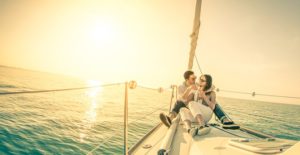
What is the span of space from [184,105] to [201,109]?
3.69 feet

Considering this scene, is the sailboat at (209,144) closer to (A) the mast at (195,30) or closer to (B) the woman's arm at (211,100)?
(B) the woman's arm at (211,100)

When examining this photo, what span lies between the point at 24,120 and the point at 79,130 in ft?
14.2

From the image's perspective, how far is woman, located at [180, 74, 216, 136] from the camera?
3871 mm

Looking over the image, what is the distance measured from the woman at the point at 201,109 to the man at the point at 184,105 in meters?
0.16

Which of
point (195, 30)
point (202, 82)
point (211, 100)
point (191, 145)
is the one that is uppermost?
point (195, 30)

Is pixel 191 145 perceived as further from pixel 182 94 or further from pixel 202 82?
pixel 182 94

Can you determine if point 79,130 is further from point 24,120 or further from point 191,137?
point 191,137

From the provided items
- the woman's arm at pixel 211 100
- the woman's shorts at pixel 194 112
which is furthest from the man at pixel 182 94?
the woman's shorts at pixel 194 112

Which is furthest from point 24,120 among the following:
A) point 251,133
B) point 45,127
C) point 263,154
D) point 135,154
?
point 263,154

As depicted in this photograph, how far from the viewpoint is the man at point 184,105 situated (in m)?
4.76

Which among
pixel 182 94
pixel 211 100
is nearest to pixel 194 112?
pixel 211 100

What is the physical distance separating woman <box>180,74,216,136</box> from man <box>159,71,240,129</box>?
0.52 ft

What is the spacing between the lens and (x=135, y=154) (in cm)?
312

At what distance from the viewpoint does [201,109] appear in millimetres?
4355
